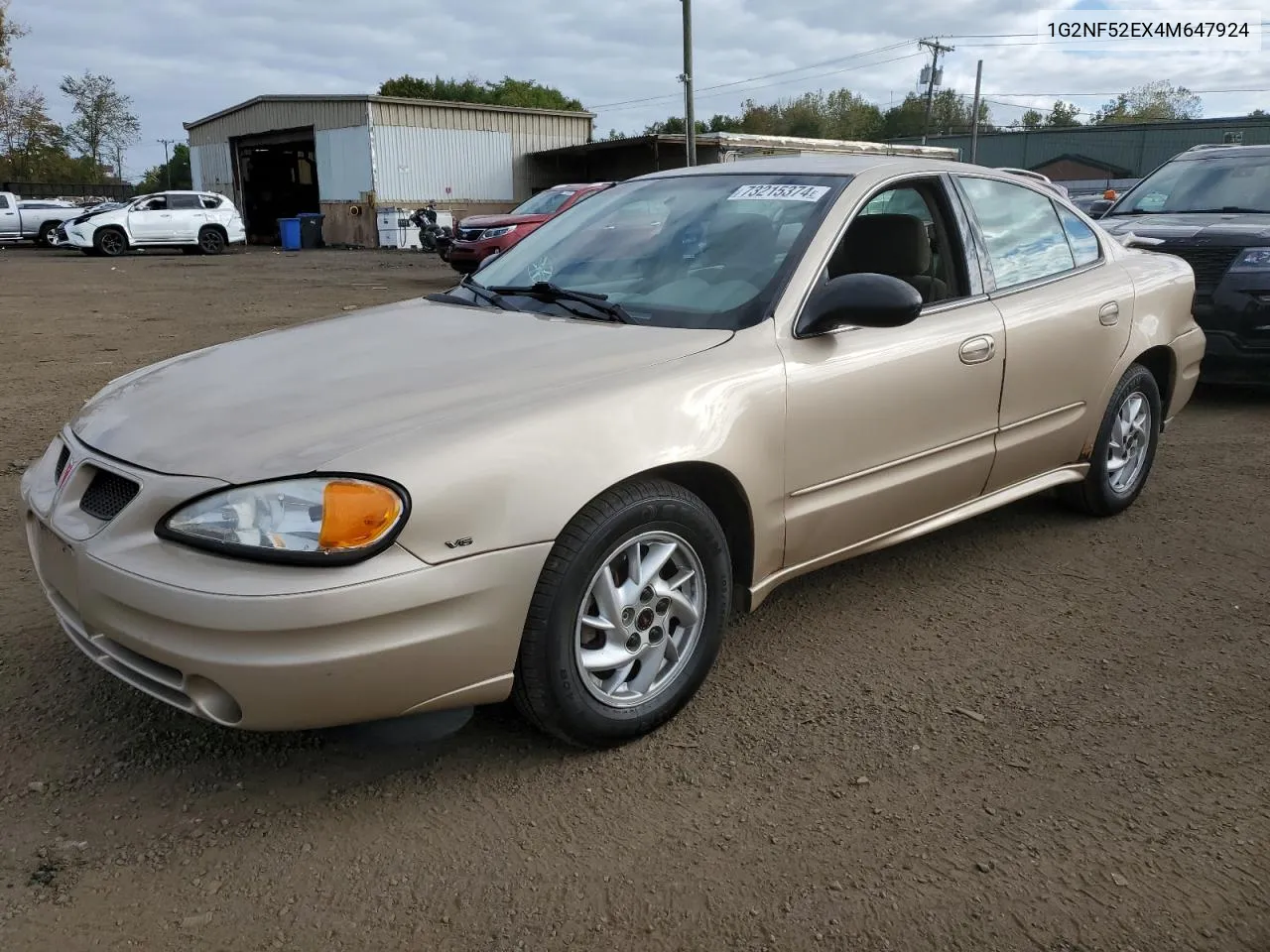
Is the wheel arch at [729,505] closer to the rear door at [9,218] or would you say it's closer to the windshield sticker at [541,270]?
the windshield sticker at [541,270]

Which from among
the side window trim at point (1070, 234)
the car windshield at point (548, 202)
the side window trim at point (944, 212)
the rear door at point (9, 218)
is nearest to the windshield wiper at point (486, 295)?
the side window trim at point (944, 212)

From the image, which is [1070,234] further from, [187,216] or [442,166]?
[442,166]

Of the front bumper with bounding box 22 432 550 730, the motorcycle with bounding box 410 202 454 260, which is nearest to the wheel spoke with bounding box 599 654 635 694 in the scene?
the front bumper with bounding box 22 432 550 730

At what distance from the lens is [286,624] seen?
84.8 inches

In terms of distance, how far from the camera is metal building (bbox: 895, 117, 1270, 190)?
4666cm

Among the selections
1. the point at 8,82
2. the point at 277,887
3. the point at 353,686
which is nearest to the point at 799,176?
the point at 353,686

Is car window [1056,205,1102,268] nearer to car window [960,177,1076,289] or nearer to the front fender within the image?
car window [960,177,1076,289]

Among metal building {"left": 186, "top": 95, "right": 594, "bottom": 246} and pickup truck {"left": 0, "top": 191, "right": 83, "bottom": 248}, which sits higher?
metal building {"left": 186, "top": 95, "right": 594, "bottom": 246}

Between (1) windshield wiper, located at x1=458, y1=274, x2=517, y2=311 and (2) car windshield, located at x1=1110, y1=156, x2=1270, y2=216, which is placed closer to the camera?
(1) windshield wiper, located at x1=458, y1=274, x2=517, y2=311

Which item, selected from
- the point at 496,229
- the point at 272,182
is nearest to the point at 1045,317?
the point at 496,229

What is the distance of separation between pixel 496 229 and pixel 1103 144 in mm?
44424

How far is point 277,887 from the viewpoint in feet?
7.31

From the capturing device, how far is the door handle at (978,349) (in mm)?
3543

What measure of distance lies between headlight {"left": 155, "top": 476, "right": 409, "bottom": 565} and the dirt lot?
0.64 m
